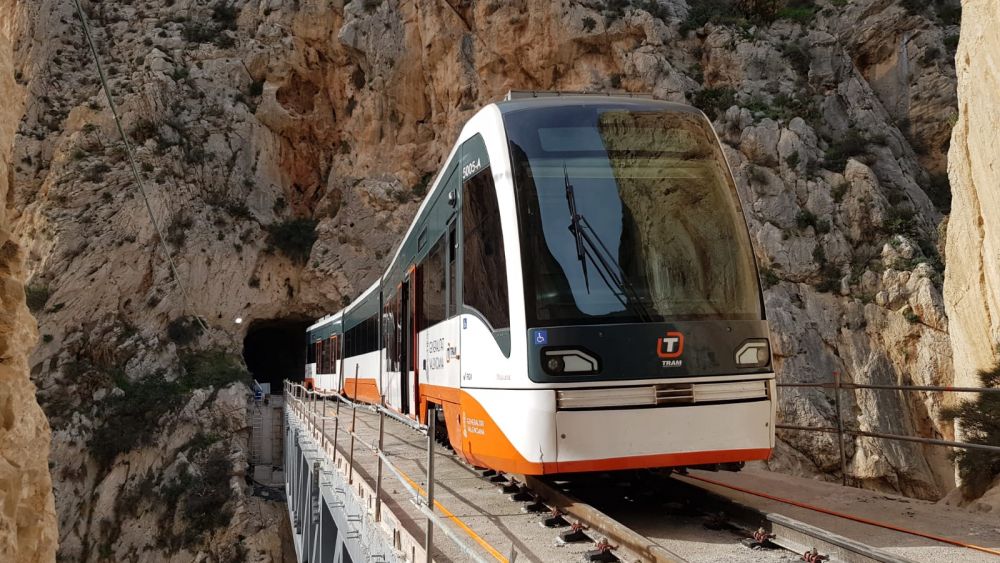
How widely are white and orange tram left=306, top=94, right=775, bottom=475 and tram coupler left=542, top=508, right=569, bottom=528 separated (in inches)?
20.6

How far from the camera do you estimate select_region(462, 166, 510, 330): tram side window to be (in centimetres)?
528

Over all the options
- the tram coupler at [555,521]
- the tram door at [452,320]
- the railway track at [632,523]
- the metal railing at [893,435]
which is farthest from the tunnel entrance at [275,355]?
the tram coupler at [555,521]

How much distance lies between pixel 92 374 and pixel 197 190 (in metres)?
12.0

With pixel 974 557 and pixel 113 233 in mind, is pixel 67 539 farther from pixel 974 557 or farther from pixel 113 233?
pixel 974 557

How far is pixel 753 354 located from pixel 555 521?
212cm

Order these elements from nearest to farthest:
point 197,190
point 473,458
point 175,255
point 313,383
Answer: point 473,458 < point 313,383 < point 175,255 < point 197,190

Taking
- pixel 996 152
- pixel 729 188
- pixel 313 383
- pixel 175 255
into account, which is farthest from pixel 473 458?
pixel 175 255

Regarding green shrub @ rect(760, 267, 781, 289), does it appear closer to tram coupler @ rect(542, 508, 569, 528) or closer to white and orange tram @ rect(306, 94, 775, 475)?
white and orange tram @ rect(306, 94, 775, 475)

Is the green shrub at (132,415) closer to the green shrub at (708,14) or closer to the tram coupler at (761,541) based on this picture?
the tram coupler at (761,541)

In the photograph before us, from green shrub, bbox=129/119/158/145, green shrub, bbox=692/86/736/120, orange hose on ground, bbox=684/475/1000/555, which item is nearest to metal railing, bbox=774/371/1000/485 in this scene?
orange hose on ground, bbox=684/475/1000/555

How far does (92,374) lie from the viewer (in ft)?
96.5

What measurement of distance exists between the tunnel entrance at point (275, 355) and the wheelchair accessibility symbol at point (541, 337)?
41929 mm

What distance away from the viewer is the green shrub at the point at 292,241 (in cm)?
3609

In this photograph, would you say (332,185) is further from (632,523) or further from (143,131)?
(632,523)
